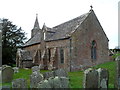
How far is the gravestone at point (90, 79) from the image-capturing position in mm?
10516

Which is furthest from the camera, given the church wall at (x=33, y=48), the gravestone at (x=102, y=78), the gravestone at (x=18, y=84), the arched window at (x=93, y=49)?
the church wall at (x=33, y=48)

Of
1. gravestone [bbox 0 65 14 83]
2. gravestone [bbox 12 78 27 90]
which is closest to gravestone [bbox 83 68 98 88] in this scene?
gravestone [bbox 12 78 27 90]

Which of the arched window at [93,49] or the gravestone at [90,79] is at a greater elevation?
the arched window at [93,49]

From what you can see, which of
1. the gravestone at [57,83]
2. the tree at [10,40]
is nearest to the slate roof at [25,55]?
the tree at [10,40]

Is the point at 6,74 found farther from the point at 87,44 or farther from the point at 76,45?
the point at 87,44

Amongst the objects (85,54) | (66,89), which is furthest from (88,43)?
(66,89)

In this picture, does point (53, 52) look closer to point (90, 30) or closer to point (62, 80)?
point (90, 30)

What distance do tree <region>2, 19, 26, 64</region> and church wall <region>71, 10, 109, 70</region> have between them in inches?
890

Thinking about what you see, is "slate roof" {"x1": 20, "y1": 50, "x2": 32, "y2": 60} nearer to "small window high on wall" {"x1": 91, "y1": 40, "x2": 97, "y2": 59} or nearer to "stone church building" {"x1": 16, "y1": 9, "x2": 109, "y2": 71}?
"stone church building" {"x1": 16, "y1": 9, "x2": 109, "y2": 71}

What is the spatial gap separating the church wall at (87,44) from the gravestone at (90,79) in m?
16.8

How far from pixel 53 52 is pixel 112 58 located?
37.5 feet

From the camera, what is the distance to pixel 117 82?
1199 cm

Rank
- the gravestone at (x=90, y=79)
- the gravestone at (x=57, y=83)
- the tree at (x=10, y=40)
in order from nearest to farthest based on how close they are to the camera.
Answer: the gravestone at (x=57, y=83), the gravestone at (x=90, y=79), the tree at (x=10, y=40)

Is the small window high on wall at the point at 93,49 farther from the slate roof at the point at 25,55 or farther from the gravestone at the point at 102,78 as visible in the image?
the gravestone at the point at 102,78
